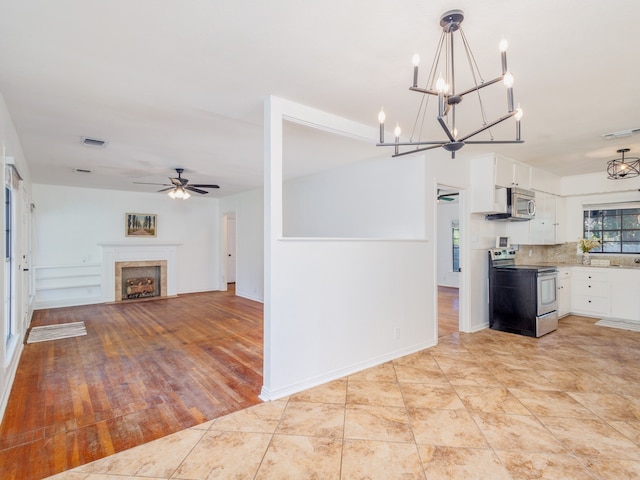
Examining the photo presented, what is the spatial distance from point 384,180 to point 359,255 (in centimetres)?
170

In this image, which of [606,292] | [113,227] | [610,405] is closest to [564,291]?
[606,292]

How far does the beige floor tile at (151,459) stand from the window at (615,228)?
7.10 m

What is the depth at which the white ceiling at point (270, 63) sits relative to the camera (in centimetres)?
181

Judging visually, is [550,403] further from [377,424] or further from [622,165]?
[622,165]

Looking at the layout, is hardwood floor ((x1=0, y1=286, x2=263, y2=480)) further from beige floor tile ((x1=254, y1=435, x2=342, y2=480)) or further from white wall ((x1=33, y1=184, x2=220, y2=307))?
white wall ((x1=33, y1=184, x2=220, y2=307))

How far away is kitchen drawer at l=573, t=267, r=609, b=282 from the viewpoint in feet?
18.0

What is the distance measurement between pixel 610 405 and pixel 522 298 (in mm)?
2127

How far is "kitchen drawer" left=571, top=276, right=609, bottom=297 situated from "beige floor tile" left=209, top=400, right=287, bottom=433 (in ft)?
18.3

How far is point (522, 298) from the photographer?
470 cm

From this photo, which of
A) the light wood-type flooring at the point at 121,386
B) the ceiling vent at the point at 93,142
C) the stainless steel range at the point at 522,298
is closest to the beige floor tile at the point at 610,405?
the stainless steel range at the point at 522,298

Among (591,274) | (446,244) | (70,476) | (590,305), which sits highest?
(446,244)

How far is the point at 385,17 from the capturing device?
6.06 ft

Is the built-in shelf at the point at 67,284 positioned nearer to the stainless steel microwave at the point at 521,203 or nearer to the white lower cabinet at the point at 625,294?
the stainless steel microwave at the point at 521,203

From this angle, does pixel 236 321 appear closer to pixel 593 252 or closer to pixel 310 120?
pixel 310 120
